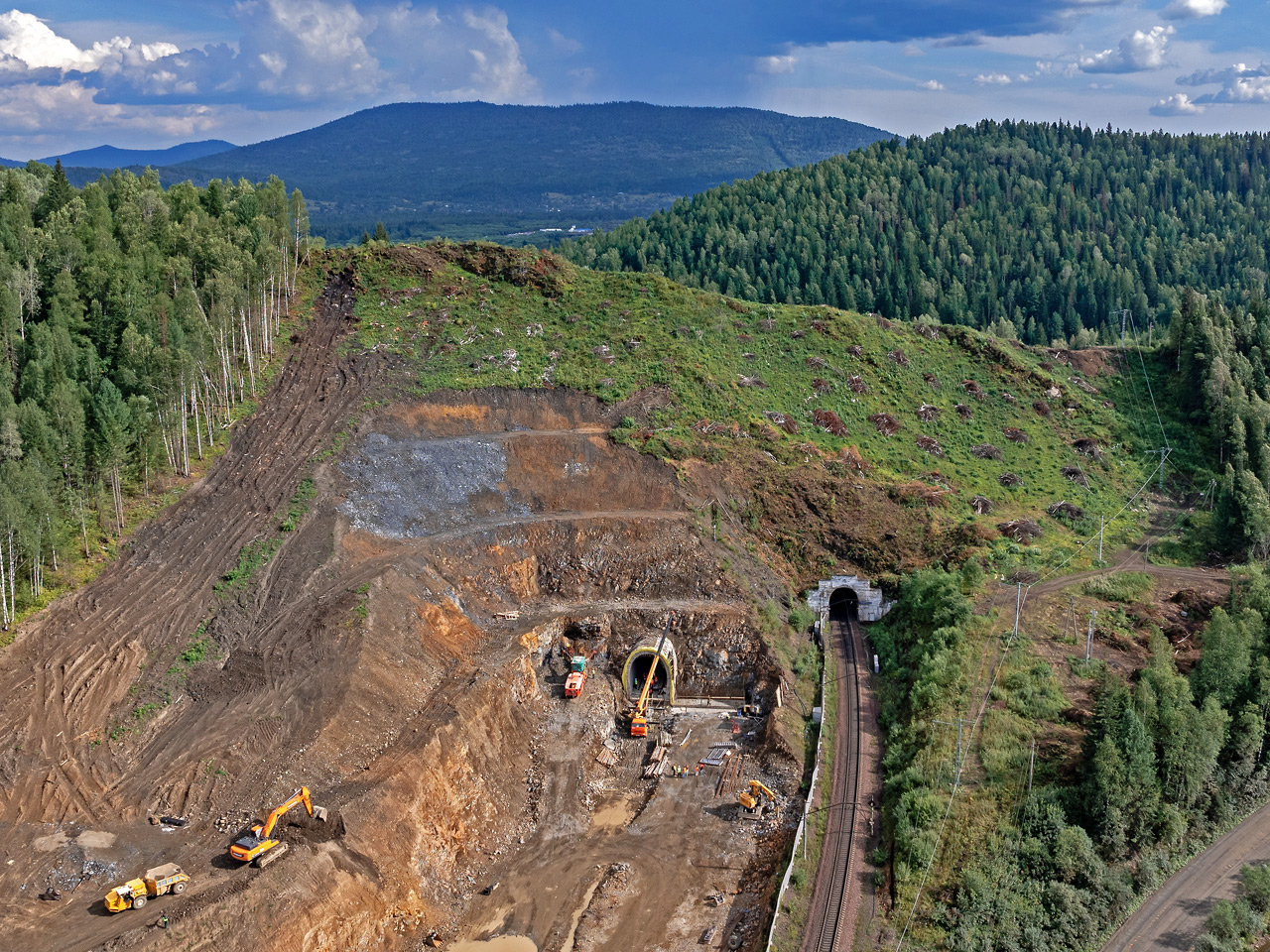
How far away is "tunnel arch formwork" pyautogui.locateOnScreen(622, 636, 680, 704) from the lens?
53281 millimetres

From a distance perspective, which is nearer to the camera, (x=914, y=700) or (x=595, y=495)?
(x=914, y=700)

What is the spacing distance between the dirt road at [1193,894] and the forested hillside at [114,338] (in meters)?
49.4

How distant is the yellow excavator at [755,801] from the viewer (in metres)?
44.6

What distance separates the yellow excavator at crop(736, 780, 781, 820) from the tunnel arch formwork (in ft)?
28.8

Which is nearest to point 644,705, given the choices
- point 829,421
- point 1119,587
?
point 1119,587

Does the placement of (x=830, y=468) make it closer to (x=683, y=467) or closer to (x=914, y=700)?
(x=683, y=467)

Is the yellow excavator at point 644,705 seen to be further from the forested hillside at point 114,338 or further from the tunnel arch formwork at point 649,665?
the forested hillside at point 114,338

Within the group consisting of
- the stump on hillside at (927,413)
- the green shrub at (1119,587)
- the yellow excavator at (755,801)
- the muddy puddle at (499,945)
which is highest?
the stump on hillside at (927,413)

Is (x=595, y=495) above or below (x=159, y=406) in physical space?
below

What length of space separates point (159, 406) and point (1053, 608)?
52.6 metres

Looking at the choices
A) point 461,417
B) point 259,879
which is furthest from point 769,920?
point 461,417

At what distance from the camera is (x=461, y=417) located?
220 feet

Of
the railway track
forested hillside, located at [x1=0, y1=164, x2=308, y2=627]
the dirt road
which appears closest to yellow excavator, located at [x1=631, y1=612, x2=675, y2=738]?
the railway track

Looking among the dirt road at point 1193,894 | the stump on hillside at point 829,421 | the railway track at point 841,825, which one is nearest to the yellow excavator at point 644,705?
the railway track at point 841,825
